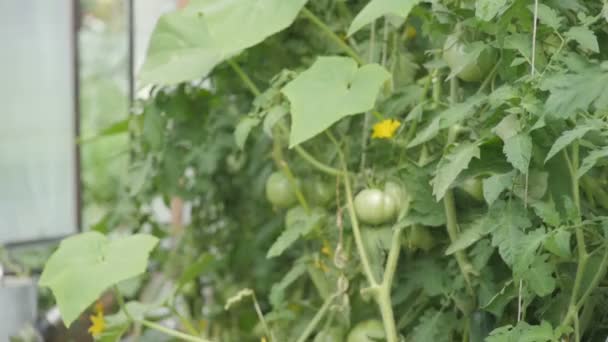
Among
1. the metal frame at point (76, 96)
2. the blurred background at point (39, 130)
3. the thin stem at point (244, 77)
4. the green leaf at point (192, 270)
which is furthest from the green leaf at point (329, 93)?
the metal frame at point (76, 96)

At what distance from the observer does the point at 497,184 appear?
114cm

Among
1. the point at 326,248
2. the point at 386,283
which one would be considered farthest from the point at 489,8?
the point at 326,248

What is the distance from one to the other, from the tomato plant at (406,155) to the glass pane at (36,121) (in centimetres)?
80

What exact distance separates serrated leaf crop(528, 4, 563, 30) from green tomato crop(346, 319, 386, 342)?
462 mm

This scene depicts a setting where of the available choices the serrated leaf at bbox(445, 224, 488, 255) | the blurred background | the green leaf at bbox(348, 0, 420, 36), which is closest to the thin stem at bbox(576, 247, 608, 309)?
the serrated leaf at bbox(445, 224, 488, 255)

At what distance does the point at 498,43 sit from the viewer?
1.20 metres

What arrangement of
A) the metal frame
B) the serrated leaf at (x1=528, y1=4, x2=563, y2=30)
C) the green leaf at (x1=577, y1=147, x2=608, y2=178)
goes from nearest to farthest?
the green leaf at (x1=577, y1=147, x2=608, y2=178) < the serrated leaf at (x1=528, y1=4, x2=563, y2=30) < the metal frame

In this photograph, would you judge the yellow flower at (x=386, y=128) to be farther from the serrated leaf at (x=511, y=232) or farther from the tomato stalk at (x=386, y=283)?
the serrated leaf at (x=511, y=232)

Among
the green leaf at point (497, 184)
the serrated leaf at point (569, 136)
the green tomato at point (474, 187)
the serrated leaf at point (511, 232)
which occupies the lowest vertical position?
the green tomato at point (474, 187)

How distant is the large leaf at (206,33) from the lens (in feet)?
4.81

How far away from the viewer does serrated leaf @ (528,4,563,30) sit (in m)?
1.14

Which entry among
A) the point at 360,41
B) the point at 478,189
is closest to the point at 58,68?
the point at 360,41

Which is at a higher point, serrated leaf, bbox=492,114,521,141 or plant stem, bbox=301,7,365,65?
serrated leaf, bbox=492,114,521,141

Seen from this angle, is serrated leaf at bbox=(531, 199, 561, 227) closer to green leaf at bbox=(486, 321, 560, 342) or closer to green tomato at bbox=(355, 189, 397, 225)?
green leaf at bbox=(486, 321, 560, 342)
